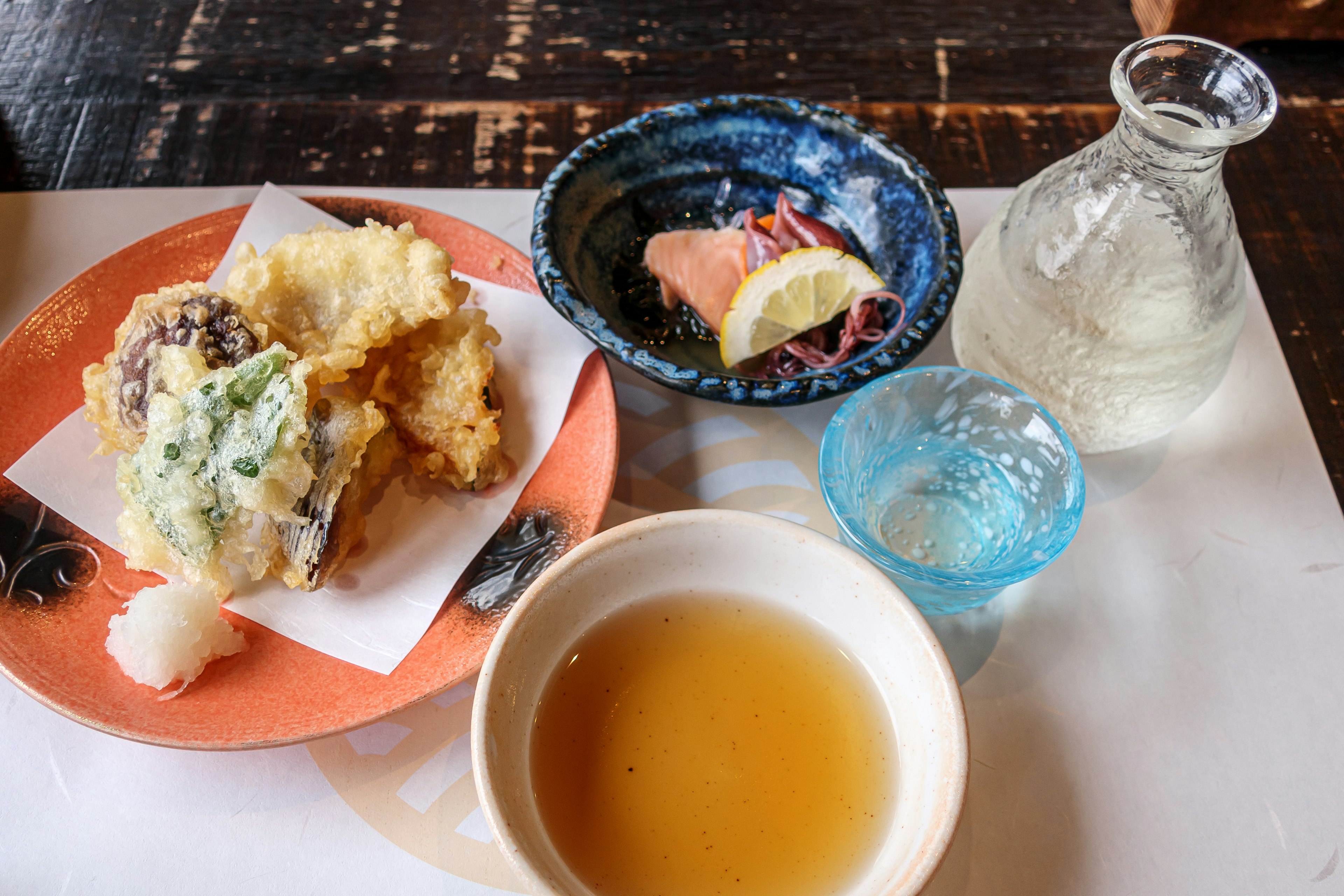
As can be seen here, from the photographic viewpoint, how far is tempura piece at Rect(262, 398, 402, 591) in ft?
4.16

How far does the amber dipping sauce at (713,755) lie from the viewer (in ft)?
3.30

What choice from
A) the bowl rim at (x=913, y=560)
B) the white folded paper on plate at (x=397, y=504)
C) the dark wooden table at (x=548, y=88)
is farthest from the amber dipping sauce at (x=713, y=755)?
the dark wooden table at (x=548, y=88)

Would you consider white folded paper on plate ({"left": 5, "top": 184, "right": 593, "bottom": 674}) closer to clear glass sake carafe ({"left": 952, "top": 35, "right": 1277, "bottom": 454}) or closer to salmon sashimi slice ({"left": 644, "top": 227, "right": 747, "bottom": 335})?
salmon sashimi slice ({"left": 644, "top": 227, "right": 747, "bottom": 335})

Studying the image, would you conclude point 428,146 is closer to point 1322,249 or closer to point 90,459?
point 90,459

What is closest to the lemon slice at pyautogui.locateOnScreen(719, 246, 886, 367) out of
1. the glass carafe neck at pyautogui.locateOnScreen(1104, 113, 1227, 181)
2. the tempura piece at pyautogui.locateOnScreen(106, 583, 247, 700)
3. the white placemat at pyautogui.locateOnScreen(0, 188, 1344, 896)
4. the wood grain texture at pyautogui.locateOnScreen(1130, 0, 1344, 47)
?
the white placemat at pyautogui.locateOnScreen(0, 188, 1344, 896)

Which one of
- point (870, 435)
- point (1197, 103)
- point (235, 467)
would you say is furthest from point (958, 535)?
point (235, 467)

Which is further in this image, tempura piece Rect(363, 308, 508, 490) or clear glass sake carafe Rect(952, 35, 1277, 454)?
tempura piece Rect(363, 308, 508, 490)

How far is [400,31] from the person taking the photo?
241cm

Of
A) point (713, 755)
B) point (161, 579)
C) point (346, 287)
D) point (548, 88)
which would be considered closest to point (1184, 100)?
point (713, 755)

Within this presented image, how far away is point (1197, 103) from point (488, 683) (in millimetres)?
1377

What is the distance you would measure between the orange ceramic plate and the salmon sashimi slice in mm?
254

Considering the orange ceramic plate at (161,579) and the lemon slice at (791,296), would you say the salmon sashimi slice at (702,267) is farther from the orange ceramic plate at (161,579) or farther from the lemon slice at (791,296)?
the orange ceramic plate at (161,579)

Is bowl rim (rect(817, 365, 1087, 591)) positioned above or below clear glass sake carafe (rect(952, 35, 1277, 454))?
below

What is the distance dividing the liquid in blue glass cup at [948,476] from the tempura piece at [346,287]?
0.73 m
